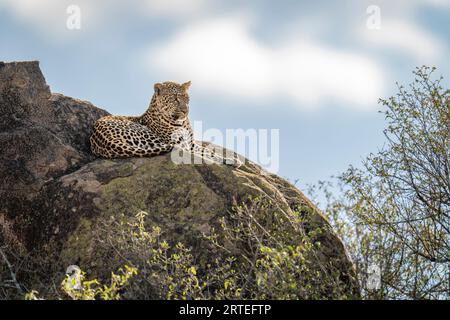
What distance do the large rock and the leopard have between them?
0.26 metres

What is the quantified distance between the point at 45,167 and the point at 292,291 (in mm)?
5592

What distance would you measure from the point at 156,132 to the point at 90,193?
2.52m

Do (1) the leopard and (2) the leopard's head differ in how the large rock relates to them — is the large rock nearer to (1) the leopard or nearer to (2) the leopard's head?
(1) the leopard

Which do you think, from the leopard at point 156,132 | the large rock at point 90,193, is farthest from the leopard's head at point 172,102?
the large rock at point 90,193

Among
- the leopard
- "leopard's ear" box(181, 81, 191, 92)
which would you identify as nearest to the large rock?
the leopard

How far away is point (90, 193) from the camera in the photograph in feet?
42.3

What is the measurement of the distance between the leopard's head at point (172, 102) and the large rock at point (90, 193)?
1.74 metres

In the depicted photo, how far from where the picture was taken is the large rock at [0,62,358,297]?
40.9ft

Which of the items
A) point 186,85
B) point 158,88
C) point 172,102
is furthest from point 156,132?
point 186,85

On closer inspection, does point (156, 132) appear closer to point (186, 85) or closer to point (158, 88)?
point (158, 88)
